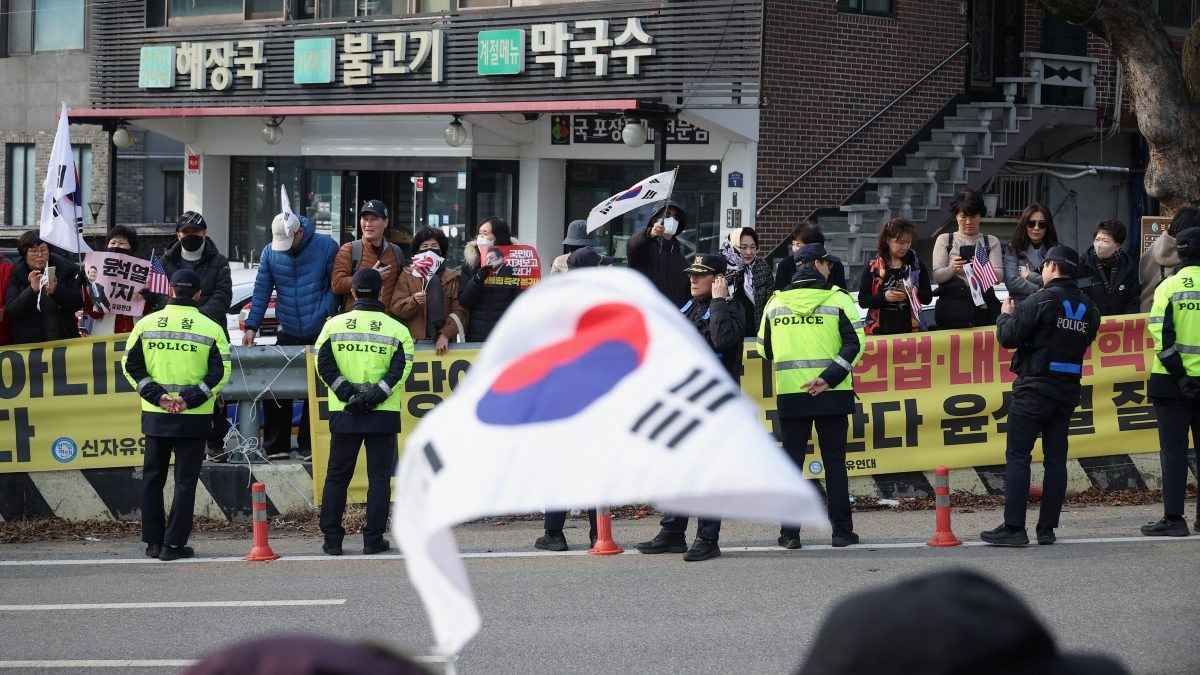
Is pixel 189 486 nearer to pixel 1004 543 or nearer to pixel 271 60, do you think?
pixel 1004 543

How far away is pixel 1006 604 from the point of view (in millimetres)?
1694

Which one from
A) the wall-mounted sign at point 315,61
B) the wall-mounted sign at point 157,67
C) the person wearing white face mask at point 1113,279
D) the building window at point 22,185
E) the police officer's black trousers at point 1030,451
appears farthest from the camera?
the building window at point 22,185

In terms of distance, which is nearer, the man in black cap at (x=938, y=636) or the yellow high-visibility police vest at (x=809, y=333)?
the man in black cap at (x=938, y=636)

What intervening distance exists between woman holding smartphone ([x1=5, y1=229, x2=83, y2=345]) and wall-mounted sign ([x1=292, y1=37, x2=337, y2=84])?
12.7 m

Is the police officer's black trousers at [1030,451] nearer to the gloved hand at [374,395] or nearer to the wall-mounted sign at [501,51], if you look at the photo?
the gloved hand at [374,395]

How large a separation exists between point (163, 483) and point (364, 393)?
5.09ft

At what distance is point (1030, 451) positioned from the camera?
9.64m

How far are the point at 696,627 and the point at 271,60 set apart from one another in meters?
19.4

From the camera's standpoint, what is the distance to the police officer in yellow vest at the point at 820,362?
9781mm

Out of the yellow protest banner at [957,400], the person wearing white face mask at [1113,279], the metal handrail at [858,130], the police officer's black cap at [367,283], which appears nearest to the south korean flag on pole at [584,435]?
the police officer's black cap at [367,283]

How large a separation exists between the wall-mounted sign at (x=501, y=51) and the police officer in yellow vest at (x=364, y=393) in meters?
12.6

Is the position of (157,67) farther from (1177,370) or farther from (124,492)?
(1177,370)

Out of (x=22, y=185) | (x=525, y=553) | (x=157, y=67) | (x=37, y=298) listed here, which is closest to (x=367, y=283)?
(x=525, y=553)

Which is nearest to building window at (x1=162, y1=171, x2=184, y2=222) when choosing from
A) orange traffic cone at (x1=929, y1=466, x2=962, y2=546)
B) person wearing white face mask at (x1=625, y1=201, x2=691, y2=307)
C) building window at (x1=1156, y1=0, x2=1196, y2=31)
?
building window at (x1=1156, y1=0, x2=1196, y2=31)
